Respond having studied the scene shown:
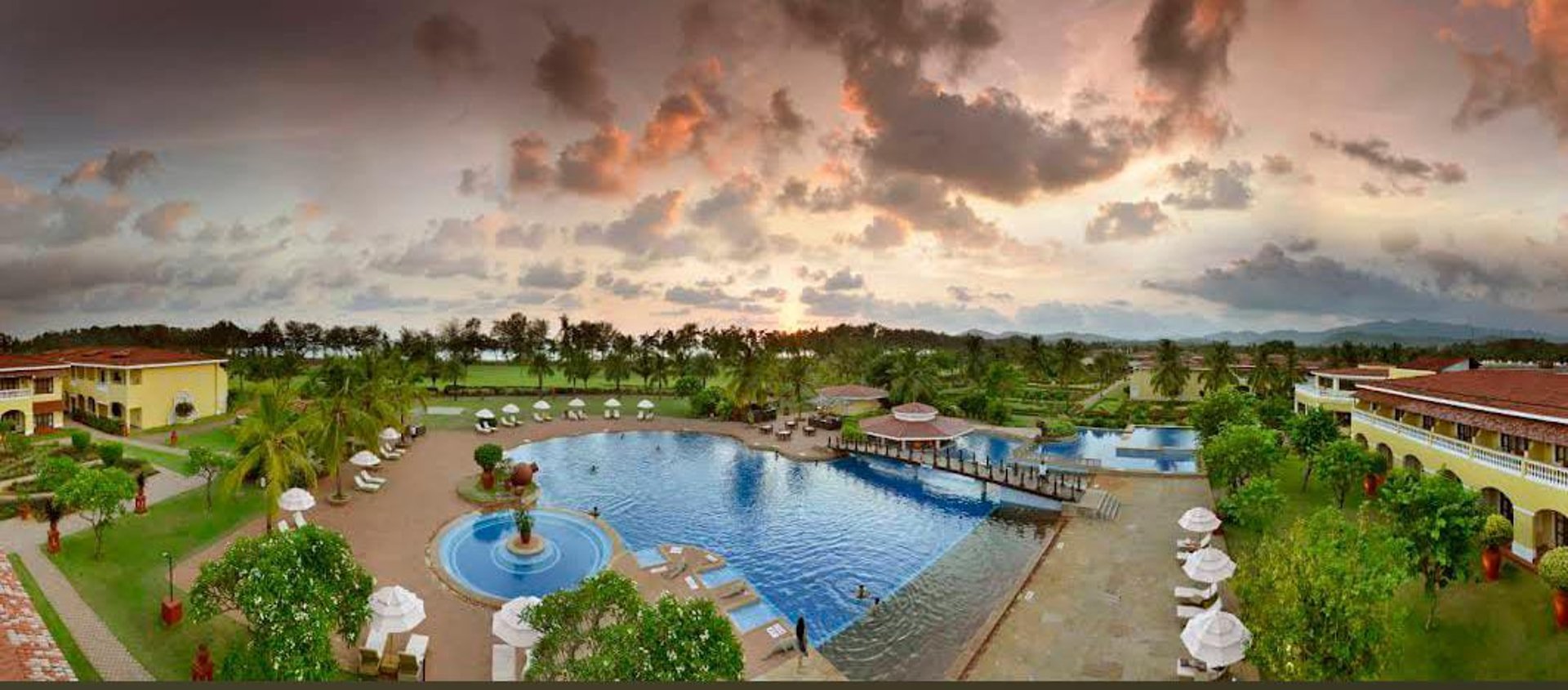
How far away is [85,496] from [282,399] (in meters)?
11.2

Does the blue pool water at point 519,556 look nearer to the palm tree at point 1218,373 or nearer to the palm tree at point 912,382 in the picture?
the palm tree at point 912,382

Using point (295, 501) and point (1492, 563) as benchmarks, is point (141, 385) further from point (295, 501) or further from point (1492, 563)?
point (1492, 563)

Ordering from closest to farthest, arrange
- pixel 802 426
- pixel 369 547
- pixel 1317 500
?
pixel 369 547 < pixel 1317 500 < pixel 802 426

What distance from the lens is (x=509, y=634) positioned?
53.5 feet

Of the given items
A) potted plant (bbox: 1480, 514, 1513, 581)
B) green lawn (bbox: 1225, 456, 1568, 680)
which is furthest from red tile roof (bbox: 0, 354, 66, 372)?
potted plant (bbox: 1480, 514, 1513, 581)

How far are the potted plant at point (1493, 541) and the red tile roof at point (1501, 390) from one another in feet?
13.9

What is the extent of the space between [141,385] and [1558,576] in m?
62.1

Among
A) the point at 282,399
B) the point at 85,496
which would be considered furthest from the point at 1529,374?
the point at 282,399

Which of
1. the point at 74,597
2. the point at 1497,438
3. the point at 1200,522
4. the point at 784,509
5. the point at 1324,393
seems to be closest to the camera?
the point at 74,597

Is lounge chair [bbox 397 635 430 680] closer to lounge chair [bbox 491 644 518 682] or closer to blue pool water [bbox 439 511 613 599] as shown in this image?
lounge chair [bbox 491 644 518 682]

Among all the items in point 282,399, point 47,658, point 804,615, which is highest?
point 282,399

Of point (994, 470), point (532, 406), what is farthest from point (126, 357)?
point (994, 470)

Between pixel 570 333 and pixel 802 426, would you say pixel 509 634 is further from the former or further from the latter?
pixel 570 333

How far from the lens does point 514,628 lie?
16.3m
